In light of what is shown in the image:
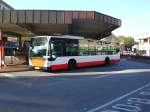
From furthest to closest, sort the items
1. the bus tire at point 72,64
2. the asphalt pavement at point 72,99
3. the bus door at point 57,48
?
the bus tire at point 72,64
the bus door at point 57,48
the asphalt pavement at point 72,99

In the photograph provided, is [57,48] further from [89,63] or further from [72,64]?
[89,63]

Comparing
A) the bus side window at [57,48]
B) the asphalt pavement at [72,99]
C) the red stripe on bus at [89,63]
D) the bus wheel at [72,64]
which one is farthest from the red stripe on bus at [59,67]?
the asphalt pavement at [72,99]

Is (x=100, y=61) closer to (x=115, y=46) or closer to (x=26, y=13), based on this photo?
(x=115, y=46)

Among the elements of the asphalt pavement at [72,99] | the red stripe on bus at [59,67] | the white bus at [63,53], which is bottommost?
the asphalt pavement at [72,99]

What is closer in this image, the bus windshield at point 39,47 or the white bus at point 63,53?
the white bus at point 63,53

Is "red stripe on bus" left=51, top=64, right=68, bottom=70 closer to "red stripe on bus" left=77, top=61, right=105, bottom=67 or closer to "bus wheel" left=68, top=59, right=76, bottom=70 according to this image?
"bus wheel" left=68, top=59, right=76, bottom=70

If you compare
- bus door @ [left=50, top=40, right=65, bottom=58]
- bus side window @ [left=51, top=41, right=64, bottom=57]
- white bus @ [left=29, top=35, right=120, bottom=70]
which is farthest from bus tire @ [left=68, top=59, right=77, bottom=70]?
bus side window @ [left=51, top=41, right=64, bottom=57]

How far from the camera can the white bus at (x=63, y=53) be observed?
87.2ft

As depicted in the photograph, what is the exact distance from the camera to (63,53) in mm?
27906

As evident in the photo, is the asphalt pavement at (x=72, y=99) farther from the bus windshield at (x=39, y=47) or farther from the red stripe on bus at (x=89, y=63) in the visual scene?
the red stripe on bus at (x=89, y=63)

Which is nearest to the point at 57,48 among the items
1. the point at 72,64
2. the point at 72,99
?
the point at 72,64

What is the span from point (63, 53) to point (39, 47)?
5.88 feet

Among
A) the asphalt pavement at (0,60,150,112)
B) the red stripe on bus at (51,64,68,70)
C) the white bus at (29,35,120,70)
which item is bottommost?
the asphalt pavement at (0,60,150,112)

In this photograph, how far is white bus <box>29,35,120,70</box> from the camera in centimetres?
2659
